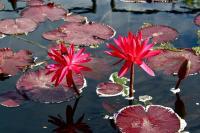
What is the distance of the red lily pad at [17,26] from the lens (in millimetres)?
3926

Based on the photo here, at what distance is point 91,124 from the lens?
8.99 ft

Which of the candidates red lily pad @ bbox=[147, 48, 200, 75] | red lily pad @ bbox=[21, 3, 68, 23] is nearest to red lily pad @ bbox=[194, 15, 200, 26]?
red lily pad @ bbox=[147, 48, 200, 75]

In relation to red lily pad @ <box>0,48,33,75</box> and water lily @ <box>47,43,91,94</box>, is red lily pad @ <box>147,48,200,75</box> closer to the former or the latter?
water lily @ <box>47,43,91,94</box>

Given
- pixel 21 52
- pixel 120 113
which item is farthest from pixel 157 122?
pixel 21 52

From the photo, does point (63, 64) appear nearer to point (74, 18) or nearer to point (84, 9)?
point (74, 18)

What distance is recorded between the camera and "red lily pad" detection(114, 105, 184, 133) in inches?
102

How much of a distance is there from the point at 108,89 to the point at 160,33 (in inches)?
40.2

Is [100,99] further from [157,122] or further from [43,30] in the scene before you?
[43,30]

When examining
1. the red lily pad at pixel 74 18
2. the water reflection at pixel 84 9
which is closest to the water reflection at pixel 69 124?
the red lily pad at pixel 74 18

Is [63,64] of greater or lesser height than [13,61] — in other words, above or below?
above

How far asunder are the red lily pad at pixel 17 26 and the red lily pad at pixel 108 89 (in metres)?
1.21

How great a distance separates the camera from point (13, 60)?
11.2ft

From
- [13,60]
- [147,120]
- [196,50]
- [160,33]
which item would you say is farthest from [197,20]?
[13,60]

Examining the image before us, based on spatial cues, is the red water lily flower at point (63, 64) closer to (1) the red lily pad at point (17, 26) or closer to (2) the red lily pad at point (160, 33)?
(2) the red lily pad at point (160, 33)
